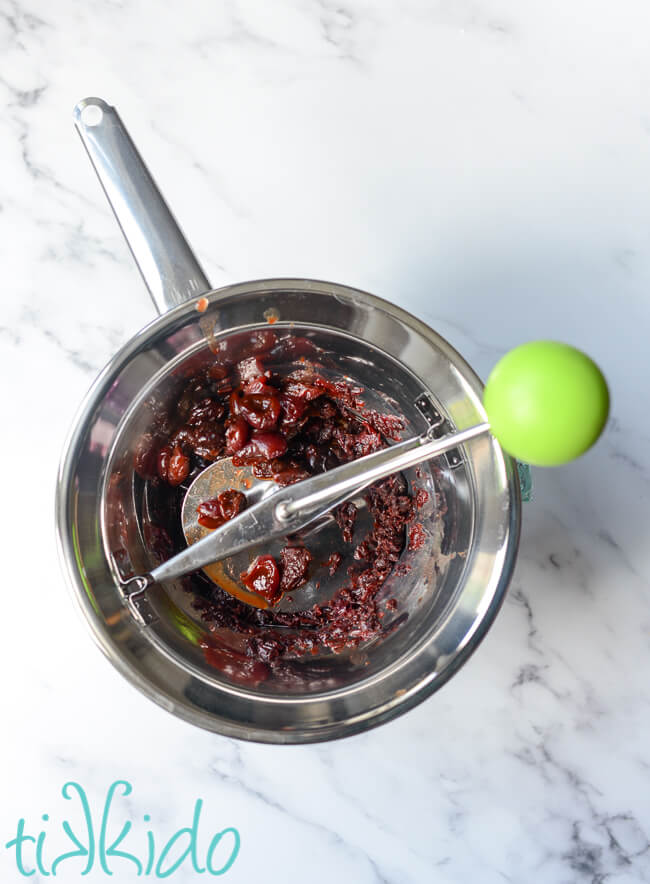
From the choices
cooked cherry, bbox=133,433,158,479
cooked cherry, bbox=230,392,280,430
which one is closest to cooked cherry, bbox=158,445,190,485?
cooked cherry, bbox=133,433,158,479

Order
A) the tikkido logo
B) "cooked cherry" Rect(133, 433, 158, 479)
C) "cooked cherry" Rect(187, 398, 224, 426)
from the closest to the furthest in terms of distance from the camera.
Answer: "cooked cherry" Rect(133, 433, 158, 479), "cooked cherry" Rect(187, 398, 224, 426), the tikkido logo

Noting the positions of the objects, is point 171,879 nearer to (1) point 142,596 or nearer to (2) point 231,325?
(1) point 142,596

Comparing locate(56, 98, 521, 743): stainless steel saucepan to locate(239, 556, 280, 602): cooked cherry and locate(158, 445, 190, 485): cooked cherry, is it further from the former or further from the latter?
locate(239, 556, 280, 602): cooked cherry

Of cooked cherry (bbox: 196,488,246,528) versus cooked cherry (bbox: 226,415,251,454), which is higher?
cooked cherry (bbox: 226,415,251,454)

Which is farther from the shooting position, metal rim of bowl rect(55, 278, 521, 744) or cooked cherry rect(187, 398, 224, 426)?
cooked cherry rect(187, 398, 224, 426)

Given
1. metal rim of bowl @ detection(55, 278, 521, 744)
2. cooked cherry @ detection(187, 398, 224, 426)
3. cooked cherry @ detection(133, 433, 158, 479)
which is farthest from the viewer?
cooked cherry @ detection(187, 398, 224, 426)

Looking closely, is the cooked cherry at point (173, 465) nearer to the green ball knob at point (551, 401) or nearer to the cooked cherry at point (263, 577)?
the cooked cherry at point (263, 577)

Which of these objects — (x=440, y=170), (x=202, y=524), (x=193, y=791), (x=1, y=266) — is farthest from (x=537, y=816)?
(x=1, y=266)
